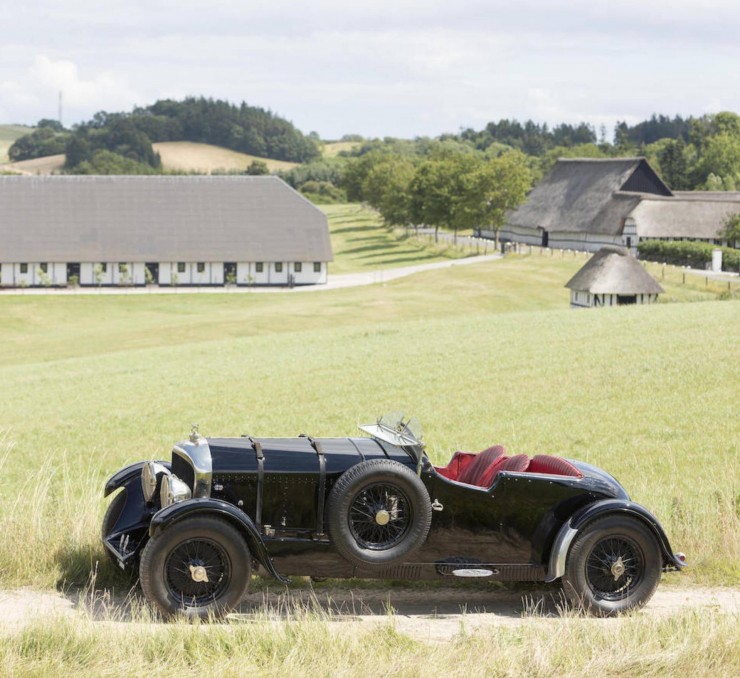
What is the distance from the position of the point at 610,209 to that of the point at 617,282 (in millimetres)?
41000

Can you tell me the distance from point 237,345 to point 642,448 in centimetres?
2104

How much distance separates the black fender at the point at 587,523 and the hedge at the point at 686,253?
72.0m

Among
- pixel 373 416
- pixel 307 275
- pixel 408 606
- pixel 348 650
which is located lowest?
pixel 373 416

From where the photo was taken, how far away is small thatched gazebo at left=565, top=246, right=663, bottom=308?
185 ft

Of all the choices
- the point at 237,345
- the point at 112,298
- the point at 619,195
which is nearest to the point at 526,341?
the point at 237,345

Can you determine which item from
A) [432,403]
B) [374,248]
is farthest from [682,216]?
[432,403]

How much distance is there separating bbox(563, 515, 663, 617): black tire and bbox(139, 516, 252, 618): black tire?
2286 millimetres

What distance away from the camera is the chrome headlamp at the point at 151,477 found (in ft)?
26.2

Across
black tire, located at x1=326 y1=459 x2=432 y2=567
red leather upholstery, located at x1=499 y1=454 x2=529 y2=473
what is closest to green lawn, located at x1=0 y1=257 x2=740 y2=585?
red leather upholstery, located at x1=499 y1=454 x2=529 y2=473

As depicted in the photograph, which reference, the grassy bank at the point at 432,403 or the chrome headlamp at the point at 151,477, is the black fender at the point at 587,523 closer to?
the grassy bank at the point at 432,403

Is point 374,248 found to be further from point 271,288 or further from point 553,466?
point 553,466

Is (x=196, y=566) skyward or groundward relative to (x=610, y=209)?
groundward

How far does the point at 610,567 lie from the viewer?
785 centimetres

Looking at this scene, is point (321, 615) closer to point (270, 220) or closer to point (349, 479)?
point (349, 479)
